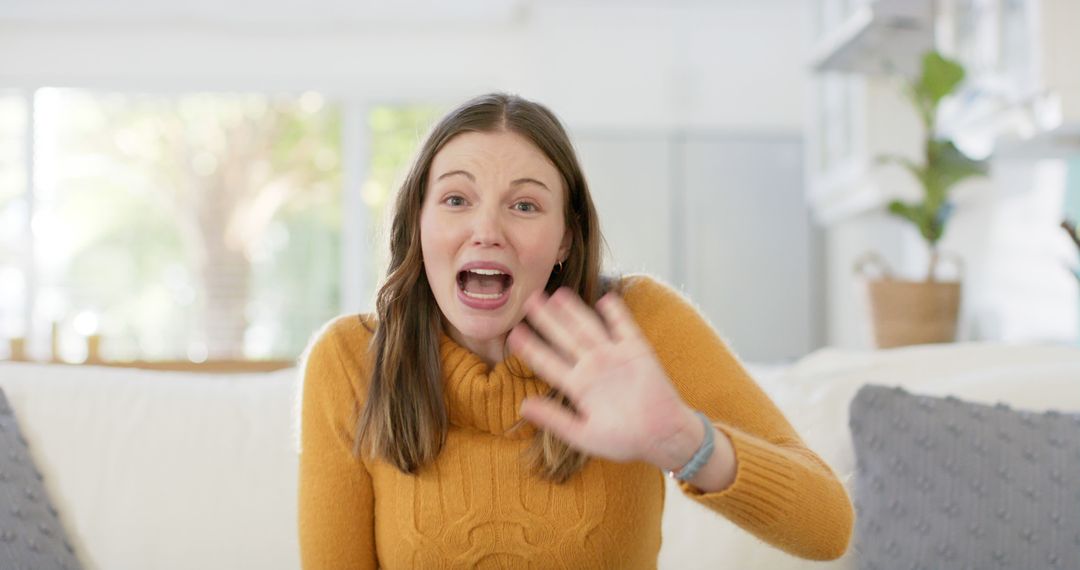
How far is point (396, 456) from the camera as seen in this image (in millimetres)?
1406

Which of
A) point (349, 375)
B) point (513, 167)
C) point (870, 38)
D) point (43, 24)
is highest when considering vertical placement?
point (43, 24)

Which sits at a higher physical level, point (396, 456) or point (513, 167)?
point (513, 167)

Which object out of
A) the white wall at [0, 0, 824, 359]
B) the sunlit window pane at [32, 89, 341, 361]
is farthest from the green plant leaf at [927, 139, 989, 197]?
the sunlit window pane at [32, 89, 341, 361]

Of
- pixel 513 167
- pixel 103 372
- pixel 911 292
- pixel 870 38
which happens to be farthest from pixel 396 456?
pixel 870 38

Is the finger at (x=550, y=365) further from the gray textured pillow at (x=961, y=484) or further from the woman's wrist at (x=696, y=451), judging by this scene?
the gray textured pillow at (x=961, y=484)

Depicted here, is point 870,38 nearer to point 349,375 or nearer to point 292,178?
point 349,375

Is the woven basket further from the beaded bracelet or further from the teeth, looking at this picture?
the beaded bracelet

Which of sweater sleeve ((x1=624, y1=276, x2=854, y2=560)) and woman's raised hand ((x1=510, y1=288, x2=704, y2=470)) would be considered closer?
woman's raised hand ((x1=510, y1=288, x2=704, y2=470))

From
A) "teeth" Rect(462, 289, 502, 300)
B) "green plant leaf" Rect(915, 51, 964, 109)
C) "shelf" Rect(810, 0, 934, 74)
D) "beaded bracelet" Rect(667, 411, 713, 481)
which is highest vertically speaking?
"shelf" Rect(810, 0, 934, 74)

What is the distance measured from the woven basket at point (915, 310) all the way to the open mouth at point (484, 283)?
4.52 ft

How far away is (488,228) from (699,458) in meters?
0.43

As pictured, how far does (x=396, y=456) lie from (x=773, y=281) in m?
3.90

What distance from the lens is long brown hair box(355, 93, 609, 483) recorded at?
4.59 feet

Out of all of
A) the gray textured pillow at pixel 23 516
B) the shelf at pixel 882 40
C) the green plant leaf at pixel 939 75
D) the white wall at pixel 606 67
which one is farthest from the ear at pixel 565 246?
the white wall at pixel 606 67
